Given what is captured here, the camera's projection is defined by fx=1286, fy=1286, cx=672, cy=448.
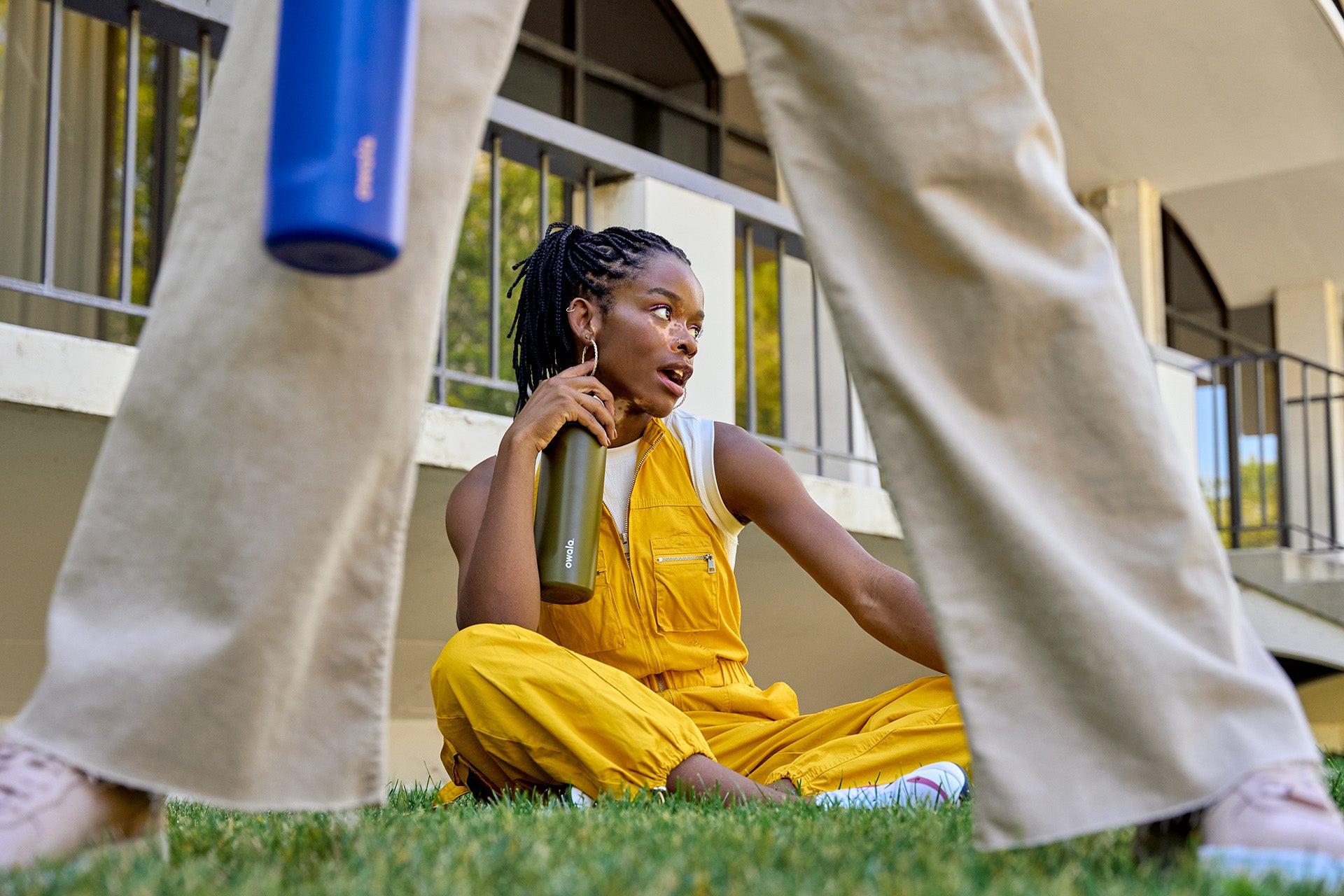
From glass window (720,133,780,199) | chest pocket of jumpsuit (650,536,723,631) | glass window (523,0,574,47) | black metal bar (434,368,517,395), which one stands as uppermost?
glass window (523,0,574,47)

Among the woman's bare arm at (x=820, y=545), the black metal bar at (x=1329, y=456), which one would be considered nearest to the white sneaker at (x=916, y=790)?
the woman's bare arm at (x=820, y=545)

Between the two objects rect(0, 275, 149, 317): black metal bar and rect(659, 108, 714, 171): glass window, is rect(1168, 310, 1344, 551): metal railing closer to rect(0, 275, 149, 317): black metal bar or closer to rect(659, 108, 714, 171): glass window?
rect(659, 108, 714, 171): glass window

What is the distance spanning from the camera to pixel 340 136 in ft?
3.17

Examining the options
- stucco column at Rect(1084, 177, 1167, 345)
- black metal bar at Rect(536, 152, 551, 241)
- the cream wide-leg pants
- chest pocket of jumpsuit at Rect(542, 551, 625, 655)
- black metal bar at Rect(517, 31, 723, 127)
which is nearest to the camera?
the cream wide-leg pants

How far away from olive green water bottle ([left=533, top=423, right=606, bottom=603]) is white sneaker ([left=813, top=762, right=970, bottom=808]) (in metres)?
0.62

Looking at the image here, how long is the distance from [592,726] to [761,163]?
21.5ft

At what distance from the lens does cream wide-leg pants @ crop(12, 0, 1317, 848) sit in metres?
1.06

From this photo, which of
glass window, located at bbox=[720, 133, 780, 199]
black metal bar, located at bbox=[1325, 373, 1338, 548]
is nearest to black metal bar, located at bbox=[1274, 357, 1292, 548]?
black metal bar, located at bbox=[1325, 373, 1338, 548]

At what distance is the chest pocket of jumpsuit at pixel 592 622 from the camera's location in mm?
2629

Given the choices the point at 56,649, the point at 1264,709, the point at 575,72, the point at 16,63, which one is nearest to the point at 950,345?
the point at 1264,709

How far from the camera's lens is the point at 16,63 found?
4.72 meters

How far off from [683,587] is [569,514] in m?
0.34

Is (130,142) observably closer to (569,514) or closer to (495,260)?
(495,260)

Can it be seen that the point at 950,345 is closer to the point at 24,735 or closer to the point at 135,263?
the point at 24,735
